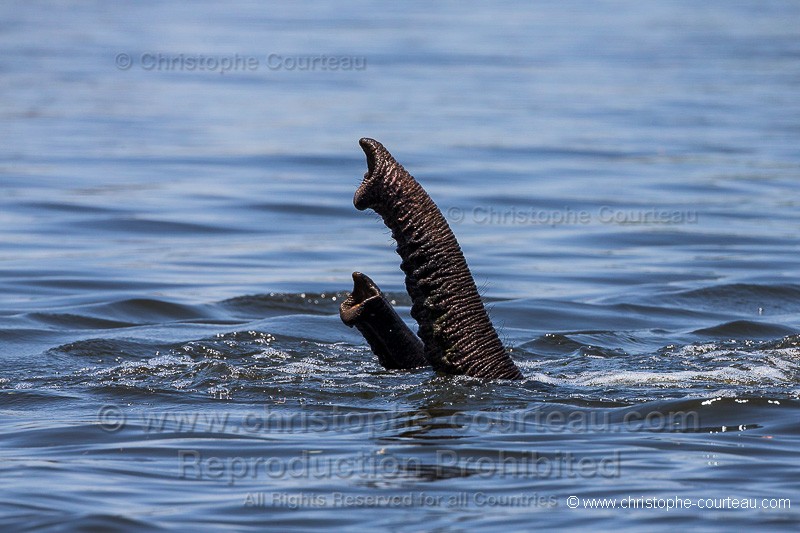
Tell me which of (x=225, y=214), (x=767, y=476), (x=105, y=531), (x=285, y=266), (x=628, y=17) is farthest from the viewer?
(x=628, y=17)

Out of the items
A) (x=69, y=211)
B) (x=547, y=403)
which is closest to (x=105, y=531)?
(x=547, y=403)

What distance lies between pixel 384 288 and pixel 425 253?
5.05 m

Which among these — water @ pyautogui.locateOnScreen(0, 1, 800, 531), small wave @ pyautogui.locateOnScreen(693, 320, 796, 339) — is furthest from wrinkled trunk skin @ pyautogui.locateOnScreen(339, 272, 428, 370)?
small wave @ pyautogui.locateOnScreen(693, 320, 796, 339)

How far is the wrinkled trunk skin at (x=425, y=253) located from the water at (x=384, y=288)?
13.2 inches

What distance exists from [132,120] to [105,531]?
1817 cm

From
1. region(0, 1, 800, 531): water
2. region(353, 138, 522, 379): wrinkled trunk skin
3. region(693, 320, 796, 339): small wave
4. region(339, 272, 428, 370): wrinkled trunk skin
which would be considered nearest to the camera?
region(0, 1, 800, 531): water

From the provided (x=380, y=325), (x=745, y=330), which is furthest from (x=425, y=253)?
(x=745, y=330)

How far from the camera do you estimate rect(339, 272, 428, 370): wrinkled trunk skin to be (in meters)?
6.82

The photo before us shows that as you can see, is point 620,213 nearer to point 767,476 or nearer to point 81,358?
point 81,358

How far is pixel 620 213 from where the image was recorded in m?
15.4

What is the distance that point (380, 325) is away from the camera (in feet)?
A: 23.2

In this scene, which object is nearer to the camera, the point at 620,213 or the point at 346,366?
the point at 346,366

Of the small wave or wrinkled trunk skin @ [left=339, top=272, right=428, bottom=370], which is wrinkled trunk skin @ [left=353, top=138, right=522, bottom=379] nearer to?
wrinkled trunk skin @ [left=339, top=272, right=428, bottom=370]

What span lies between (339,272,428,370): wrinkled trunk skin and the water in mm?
122
